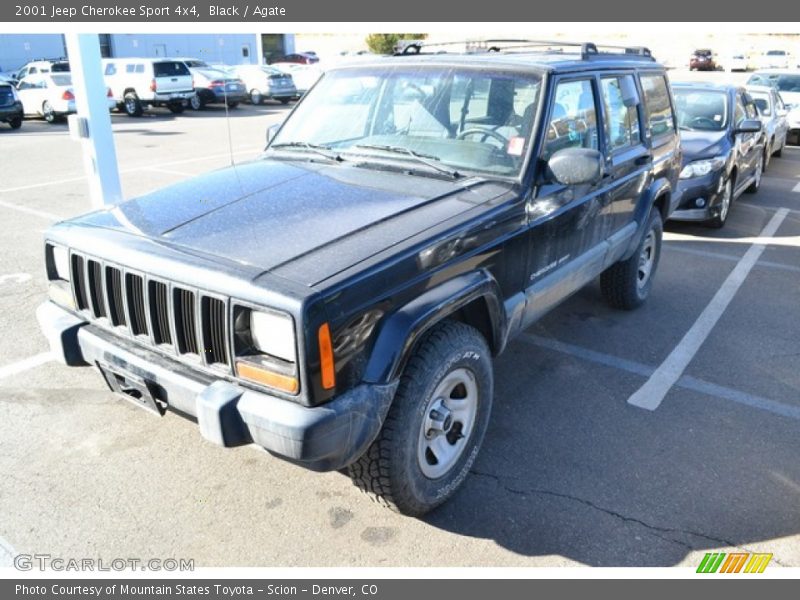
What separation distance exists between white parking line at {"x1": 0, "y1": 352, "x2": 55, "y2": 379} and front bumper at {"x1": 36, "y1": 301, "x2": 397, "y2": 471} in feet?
6.65

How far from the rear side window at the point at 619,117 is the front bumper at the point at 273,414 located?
2689 millimetres

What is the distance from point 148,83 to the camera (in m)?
21.0

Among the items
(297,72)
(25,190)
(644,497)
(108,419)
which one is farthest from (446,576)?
(297,72)

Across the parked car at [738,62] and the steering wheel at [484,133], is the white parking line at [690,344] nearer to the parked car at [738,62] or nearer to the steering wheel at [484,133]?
the steering wheel at [484,133]

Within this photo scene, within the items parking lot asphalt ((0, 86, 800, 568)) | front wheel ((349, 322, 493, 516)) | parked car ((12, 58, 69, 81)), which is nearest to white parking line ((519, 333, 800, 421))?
parking lot asphalt ((0, 86, 800, 568))

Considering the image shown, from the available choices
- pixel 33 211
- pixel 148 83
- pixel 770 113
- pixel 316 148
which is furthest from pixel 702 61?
pixel 316 148

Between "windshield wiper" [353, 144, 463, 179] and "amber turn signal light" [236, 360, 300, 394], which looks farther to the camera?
"windshield wiper" [353, 144, 463, 179]

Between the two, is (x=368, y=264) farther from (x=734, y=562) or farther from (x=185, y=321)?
(x=734, y=562)

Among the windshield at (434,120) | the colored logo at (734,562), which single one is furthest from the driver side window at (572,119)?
the colored logo at (734,562)

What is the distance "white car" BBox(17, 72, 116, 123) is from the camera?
19.1 m

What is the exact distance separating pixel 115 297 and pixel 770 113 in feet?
40.6

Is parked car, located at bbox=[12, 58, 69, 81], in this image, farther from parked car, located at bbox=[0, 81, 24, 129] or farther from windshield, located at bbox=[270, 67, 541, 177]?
windshield, located at bbox=[270, 67, 541, 177]

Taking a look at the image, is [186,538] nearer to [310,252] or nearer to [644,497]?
[310,252]

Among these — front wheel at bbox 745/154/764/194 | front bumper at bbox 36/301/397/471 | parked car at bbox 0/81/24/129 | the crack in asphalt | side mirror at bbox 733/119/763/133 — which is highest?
parked car at bbox 0/81/24/129
